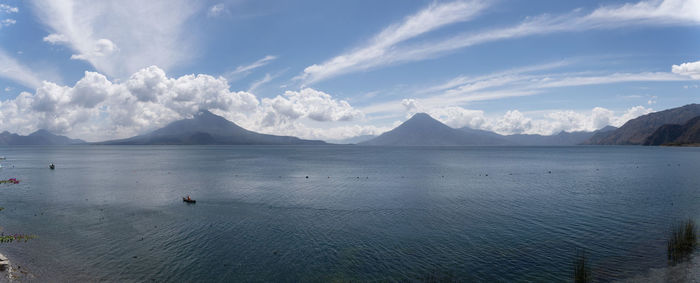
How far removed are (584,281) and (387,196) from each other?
3624 centimetres

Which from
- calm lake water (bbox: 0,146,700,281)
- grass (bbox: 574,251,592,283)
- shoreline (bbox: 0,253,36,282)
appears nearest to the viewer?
grass (bbox: 574,251,592,283)

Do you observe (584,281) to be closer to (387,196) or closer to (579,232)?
(579,232)

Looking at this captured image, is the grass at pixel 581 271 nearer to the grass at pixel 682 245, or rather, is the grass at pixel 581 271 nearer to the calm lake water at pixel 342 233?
the calm lake water at pixel 342 233

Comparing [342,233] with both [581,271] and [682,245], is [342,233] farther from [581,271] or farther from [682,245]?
[682,245]

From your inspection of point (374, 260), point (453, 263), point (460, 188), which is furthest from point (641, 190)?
point (374, 260)

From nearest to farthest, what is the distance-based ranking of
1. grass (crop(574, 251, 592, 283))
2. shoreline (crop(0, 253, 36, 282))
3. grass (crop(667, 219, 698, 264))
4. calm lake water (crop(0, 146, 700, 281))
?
grass (crop(574, 251, 592, 283)) → shoreline (crop(0, 253, 36, 282)) → calm lake water (crop(0, 146, 700, 281)) → grass (crop(667, 219, 698, 264))

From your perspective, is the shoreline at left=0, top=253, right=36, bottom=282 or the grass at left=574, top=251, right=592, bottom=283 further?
the shoreline at left=0, top=253, right=36, bottom=282

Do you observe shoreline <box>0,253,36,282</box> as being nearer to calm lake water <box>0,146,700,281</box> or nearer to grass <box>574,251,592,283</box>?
calm lake water <box>0,146,700,281</box>

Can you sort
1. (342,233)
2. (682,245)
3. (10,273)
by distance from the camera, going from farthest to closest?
(342,233) < (682,245) < (10,273)

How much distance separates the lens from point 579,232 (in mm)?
33500

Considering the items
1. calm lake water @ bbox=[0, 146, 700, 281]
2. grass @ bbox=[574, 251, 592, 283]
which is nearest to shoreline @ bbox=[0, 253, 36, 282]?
calm lake water @ bbox=[0, 146, 700, 281]

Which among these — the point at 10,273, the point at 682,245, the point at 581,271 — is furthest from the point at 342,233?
the point at 682,245

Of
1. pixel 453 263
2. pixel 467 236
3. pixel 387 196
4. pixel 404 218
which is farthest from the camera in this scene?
pixel 387 196

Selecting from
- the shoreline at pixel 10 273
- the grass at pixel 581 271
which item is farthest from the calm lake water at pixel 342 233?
the shoreline at pixel 10 273
